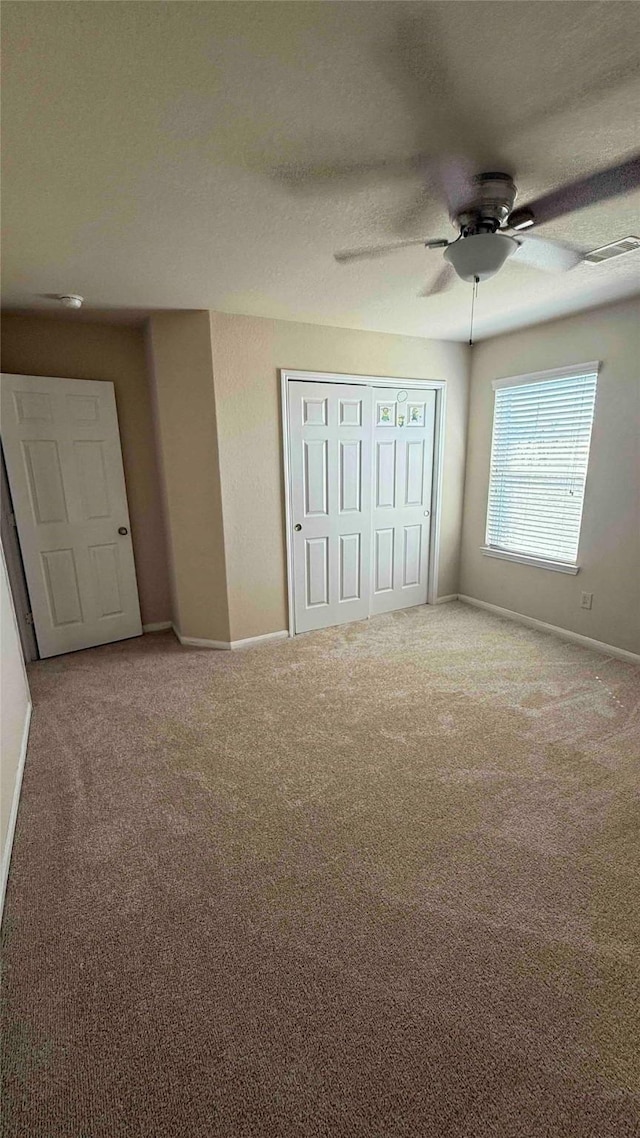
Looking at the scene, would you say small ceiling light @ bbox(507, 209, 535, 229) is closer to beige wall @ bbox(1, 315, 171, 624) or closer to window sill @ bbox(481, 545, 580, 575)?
window sill @ bbox(481, 545, 580, 575)

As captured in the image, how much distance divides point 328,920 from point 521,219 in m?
2.59

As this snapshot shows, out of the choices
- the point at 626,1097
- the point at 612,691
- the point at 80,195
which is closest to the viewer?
the point at 626,1097

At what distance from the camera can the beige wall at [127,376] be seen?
3.20m

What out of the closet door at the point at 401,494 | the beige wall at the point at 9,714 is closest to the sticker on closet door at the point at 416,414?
the closet door at the point at 401,494

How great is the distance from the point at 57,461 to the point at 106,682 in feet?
5.42

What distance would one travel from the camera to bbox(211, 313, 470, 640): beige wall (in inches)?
127

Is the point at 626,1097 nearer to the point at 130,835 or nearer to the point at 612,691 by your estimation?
the point at 130,835

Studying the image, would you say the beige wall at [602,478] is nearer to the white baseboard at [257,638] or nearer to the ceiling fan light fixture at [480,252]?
the ceiling fan light fixture at [480,252]

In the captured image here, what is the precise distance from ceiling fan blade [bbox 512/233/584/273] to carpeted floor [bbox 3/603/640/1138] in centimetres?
224

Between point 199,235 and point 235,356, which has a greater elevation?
point 199,235

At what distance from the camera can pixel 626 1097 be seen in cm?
109

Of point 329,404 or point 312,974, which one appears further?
point 329,404

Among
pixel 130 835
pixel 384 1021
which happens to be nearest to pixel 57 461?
pixel 130 835

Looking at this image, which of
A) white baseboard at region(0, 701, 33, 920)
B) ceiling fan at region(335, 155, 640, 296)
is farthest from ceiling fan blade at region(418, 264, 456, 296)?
white baseboard at region(0, 701, 33, 920)
